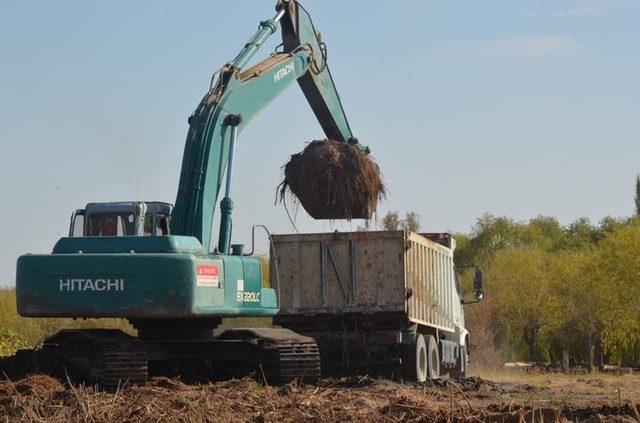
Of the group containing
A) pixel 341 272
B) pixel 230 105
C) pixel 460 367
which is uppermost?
pixel 230 105

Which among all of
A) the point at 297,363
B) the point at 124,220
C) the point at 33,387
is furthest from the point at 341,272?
the point at 33,387

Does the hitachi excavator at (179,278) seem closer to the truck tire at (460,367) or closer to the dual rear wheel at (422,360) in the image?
the dual rear wheel at (422,360)

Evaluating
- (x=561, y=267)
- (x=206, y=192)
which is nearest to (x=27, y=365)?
(x=206, y=192)

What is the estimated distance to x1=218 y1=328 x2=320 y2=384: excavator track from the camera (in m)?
17.9

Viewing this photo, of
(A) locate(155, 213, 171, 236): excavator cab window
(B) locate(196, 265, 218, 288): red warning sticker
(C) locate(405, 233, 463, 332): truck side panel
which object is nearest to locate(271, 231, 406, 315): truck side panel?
(C) locate(405, 233, 463, 332): truck side panel

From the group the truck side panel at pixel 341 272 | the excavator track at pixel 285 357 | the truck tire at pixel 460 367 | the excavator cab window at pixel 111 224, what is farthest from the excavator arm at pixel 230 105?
the truck tire at pixel 460 367

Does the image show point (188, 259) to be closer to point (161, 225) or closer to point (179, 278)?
point (179, 278)

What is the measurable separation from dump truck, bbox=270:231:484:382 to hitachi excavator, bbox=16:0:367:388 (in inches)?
96.6

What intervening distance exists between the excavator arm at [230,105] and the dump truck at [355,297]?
108 inches

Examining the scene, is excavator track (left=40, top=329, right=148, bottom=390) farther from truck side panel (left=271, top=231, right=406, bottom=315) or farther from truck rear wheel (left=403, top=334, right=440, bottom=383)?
truck rear wheel (left=403, top=334, right=440, bottom=383)

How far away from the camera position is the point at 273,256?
21.2 m

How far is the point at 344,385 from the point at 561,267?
36.1 m

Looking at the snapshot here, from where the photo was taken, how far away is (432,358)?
76.4 ft

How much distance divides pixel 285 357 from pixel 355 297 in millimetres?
3725
